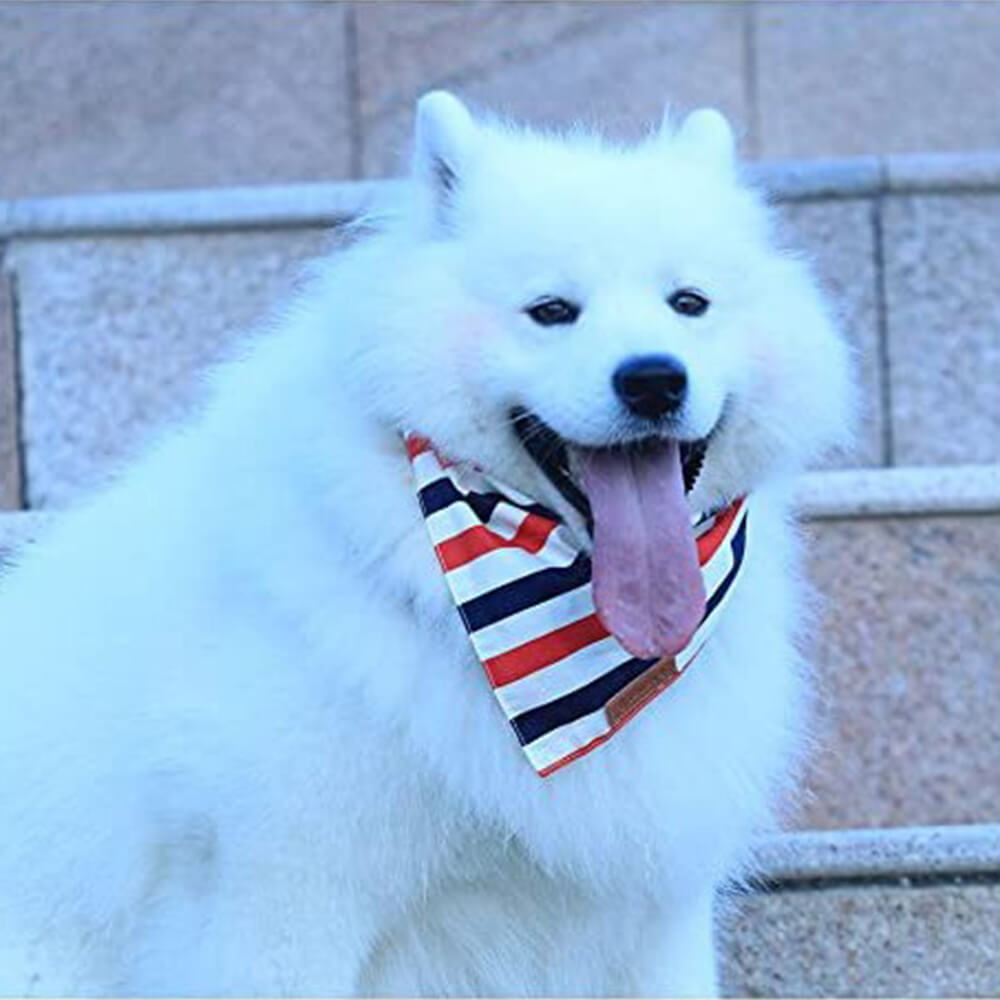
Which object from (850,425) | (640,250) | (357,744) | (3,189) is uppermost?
(3,189)

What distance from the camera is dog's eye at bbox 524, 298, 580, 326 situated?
2.64 m

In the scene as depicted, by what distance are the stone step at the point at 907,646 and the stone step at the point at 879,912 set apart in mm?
509

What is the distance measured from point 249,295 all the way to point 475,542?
2.22 metres

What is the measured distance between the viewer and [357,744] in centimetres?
260

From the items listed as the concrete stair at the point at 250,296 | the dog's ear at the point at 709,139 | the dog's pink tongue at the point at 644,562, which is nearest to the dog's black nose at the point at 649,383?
the dog's pink tongue at the point at 644,562

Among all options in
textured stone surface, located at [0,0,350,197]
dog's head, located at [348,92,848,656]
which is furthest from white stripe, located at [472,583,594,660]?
textured stone surface, located at [0,0,350,197]

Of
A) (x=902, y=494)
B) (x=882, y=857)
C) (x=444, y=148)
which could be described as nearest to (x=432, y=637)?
(x=444, y=148)

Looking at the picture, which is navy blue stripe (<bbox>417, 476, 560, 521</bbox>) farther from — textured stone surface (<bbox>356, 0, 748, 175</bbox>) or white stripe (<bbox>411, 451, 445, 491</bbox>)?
textured stone surface (<bbox>356, 0, 748, 175</bbox>)

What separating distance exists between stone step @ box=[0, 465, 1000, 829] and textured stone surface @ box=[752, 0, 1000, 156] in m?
2.96

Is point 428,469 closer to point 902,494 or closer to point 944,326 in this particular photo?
point 902,494

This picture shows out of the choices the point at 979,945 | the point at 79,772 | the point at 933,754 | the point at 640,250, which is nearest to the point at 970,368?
the point at 933,754

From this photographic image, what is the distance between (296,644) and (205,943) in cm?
40

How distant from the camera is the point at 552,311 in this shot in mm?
2641

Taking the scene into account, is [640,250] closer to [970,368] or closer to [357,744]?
[357,744]
